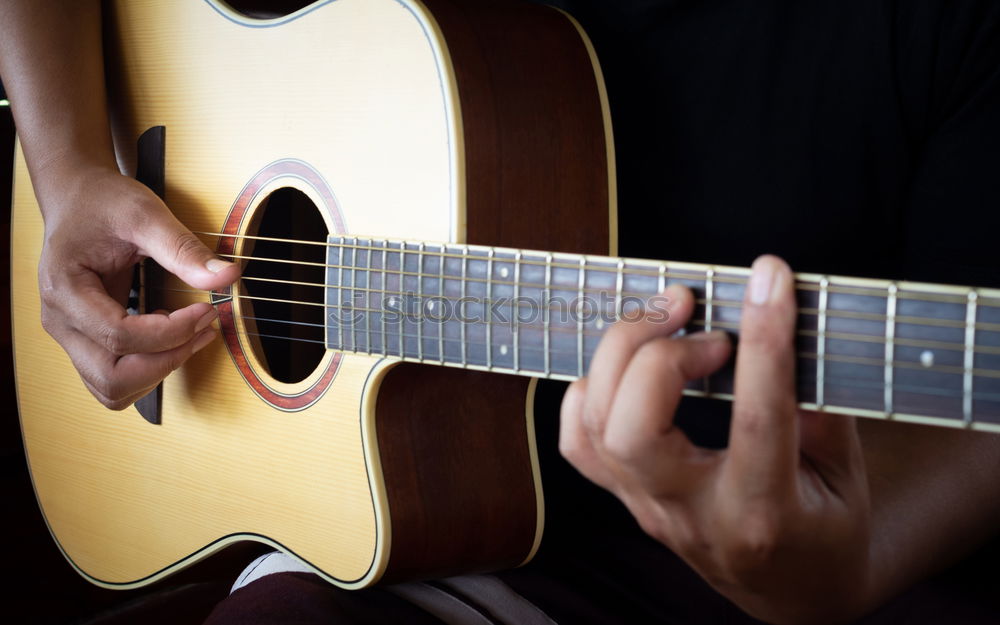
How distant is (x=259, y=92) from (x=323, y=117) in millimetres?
116

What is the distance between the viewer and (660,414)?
524mm

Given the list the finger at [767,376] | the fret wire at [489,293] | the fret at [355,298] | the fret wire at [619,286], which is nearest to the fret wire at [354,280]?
the fret at [355,298]

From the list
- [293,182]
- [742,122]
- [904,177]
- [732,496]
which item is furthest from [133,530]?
[904,177]

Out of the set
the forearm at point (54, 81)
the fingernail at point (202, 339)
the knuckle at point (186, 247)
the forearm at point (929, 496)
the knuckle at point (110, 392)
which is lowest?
the forearm at point (929, 496)

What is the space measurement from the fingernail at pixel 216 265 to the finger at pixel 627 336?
489 millimetres

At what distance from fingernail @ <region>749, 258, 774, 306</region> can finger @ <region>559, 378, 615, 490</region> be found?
0.15 meters

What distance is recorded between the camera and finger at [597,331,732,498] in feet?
1.69

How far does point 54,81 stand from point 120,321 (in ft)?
1.25

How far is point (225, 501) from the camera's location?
36.4 inches

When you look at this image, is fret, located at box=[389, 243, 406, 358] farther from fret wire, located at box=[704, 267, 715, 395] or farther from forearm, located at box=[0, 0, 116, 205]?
forearm, located at box=[0, 0, 116, 205]

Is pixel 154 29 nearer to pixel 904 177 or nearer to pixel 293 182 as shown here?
pixel 293 182

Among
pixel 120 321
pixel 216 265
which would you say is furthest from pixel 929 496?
pixel 120 321

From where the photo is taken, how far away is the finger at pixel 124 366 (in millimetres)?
878

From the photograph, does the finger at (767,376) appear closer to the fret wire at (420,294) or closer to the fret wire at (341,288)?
the fret wire at (420,294)
